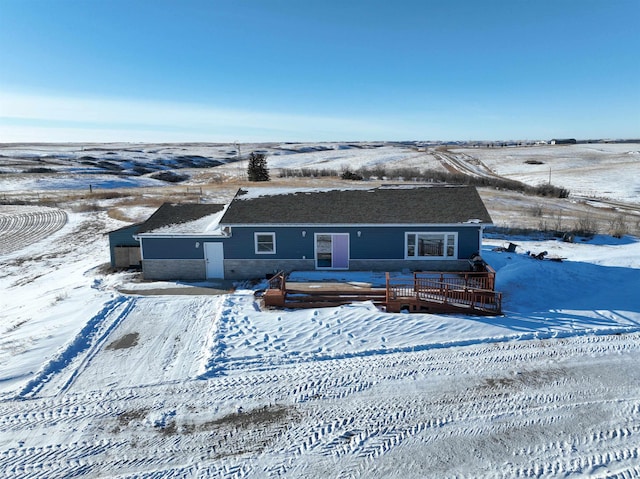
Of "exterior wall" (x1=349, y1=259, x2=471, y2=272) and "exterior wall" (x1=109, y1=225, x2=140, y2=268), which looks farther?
"exterior wall" (x1=109, y1=225, x2=140, y2=268)

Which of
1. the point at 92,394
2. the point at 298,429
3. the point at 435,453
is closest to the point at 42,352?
the point at 92,394

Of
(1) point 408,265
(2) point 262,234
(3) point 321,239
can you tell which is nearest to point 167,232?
(2) point 262,234

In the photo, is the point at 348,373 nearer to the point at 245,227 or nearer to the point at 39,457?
the point at 39,457

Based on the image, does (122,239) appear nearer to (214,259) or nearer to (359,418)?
(214,259)

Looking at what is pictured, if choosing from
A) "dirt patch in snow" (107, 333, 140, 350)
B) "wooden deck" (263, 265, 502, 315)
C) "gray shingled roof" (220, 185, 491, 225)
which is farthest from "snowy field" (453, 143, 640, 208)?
"dirt patch in snow" (107, 333, 140, 350)

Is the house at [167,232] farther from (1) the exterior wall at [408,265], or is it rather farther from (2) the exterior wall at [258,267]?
(1) the exterior wall at [408,265]

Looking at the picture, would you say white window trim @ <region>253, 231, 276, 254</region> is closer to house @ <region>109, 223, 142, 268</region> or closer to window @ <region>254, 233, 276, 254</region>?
window @ <region>254, 233, 276, 254</region>
